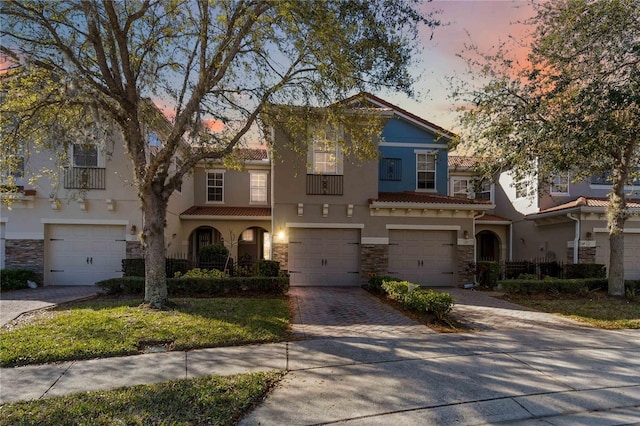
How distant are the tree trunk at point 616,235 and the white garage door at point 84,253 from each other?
16.3 metres

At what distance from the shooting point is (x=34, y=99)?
28.8ft

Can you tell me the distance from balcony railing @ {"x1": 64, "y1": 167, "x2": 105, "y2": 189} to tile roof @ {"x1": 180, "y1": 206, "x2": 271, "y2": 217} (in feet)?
13.6

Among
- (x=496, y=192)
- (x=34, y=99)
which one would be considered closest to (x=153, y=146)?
(x=34, y=99)

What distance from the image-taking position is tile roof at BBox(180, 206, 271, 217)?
18125 millimetres

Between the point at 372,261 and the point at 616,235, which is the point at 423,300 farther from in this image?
the point at 616,235

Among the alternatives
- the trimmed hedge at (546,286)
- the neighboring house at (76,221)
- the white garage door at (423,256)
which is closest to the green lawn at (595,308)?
the trimmed hedge at (546,286)

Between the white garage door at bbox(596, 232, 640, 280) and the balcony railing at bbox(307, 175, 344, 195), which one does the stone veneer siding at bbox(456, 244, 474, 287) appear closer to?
the balcony railing at bbox(307, 175, 344, 195)

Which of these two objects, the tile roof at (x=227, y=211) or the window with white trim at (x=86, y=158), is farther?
the tile roof at (x=227, y=211)

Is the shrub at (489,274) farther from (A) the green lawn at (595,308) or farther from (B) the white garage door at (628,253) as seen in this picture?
(B) the white garage door at (628,253)

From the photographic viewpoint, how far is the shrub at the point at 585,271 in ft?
46.6

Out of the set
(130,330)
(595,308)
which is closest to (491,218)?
(595,308)

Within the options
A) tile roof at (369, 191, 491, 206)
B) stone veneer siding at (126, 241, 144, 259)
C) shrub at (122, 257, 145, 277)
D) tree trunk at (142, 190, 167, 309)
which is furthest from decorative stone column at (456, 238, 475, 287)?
stone veneer siding at (126, 241, 144, 259)

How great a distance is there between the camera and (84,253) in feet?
47.0

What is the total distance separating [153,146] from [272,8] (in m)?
9.17
